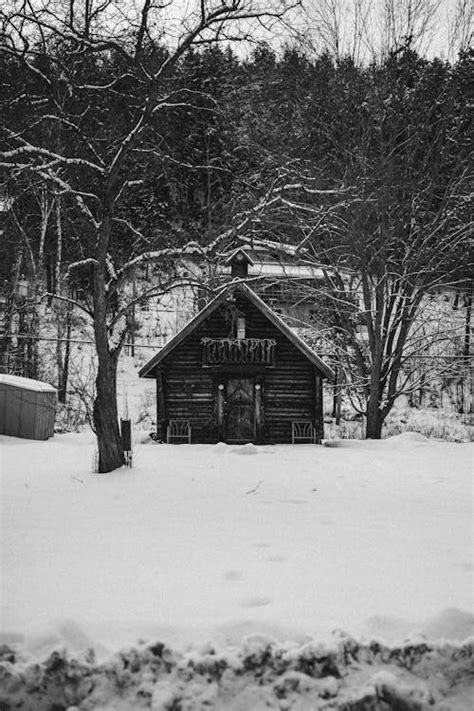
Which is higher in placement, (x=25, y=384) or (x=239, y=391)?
(x=25, y=384)

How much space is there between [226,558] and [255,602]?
3.03 feet

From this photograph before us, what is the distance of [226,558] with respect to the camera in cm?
522

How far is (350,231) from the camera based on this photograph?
16.3 meters

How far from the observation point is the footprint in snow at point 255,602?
429cm

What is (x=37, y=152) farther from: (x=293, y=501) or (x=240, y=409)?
(x=240, y=409)

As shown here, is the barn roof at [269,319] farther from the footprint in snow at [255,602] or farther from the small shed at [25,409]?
the footprint in snow at [255,602]

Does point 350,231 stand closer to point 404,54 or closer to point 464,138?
point 464,138

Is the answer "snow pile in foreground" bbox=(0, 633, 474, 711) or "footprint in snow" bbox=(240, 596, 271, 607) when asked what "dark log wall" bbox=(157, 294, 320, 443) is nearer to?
"footprint in snow" bbox=(240, 596, 271, 607)

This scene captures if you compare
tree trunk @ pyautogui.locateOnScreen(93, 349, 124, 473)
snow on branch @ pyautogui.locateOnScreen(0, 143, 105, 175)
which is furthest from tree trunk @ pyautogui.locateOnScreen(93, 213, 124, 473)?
snow on branch @ pyautogui.locateOnScreen(0, 143, 105, 175)

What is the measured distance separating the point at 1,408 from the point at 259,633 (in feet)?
50.0

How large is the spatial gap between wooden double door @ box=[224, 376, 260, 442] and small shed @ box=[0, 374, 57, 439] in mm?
5702

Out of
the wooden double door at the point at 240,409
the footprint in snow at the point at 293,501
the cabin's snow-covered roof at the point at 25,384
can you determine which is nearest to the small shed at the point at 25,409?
the cabin's snow-covered roof at the point at 25,384

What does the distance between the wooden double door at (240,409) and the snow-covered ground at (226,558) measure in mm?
8215

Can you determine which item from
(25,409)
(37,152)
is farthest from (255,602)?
(25,409)
